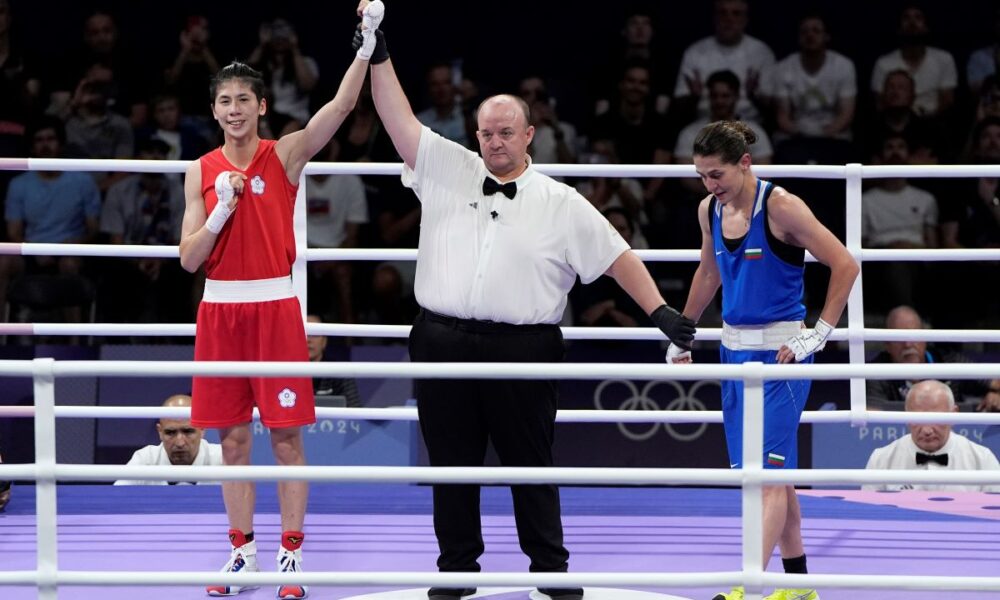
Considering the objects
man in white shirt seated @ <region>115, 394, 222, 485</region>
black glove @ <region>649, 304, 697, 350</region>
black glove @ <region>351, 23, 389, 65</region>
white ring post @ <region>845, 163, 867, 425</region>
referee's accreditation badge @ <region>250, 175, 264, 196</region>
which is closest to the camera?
black glove @ <region>649, 304, 697, 350</region>

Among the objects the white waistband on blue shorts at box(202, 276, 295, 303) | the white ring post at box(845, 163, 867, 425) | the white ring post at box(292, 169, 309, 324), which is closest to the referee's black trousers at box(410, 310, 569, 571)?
the white waistband on blue shorts at box(202, 276, 295, 303)

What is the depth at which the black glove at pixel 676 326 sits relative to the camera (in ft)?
12.5

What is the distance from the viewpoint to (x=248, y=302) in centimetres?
412

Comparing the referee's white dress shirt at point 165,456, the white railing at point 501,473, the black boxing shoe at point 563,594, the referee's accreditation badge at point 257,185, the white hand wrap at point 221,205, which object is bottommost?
the black boxing shoe at point 563,594

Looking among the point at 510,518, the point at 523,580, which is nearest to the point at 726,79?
the point at 510,518

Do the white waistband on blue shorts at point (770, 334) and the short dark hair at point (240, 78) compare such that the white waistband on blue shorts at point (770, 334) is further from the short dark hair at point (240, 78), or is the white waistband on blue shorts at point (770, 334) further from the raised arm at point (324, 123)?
the short dark hair at point (240, 78)

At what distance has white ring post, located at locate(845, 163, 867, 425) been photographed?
15.9 feet

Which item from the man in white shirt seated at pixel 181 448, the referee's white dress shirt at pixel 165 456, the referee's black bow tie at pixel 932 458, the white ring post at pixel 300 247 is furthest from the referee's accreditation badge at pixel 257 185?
the referee's black bow tie at pixel 932 458

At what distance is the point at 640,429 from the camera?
284 inches

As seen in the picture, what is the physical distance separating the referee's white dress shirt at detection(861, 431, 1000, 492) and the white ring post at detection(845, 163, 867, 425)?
1117 millimetres

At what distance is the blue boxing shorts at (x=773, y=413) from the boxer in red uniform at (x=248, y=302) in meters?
1.19

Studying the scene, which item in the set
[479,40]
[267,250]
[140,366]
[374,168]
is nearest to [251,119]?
[267,250]

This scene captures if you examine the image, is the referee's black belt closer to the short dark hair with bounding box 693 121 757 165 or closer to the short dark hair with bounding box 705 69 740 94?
the short dark hair with bounding box 693 121 757 165

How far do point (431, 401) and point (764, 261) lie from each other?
993mm
